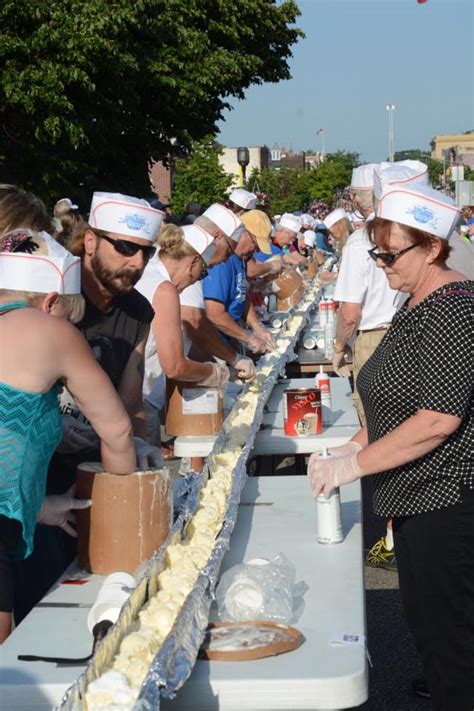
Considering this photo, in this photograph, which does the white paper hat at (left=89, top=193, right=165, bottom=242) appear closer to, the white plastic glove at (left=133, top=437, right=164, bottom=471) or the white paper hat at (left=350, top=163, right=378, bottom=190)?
the white plastic glove at (left=133, top=437, right=164, bottom=471)

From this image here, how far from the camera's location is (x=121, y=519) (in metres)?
2.99

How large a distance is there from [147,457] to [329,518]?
554 millimetres

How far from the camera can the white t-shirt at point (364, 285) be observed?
5977mm

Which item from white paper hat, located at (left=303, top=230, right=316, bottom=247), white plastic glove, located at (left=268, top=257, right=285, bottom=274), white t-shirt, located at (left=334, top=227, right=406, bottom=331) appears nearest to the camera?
white t-shirt, located at (left=334, top=227, right=406, bottom=331)

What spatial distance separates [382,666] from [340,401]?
1.64 metres

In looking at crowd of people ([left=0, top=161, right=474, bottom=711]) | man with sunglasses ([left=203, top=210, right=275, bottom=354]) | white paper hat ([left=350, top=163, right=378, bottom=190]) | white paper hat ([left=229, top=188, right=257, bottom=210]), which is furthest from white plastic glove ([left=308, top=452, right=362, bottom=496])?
white paper hat ([left=229, top=188, right=257, bottom=210])

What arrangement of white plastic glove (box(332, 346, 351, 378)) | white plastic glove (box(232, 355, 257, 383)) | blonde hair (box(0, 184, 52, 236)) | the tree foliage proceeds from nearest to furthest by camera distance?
blonde hair (box(0, 184, 52, 236)) < white plastic glove (box(232, 355, 257, 383)) < white plastic glove (box(332, 346, 351, 378)) < the tree foliage

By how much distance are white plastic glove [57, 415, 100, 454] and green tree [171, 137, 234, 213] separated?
1319 inches

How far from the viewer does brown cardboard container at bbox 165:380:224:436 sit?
502 cm

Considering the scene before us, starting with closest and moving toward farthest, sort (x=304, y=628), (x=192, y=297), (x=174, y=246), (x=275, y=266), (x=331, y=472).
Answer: (x=304, y=628), (x=331, y=472), (x=174, y=246), (x=192, y=297), (x=275, y=266)

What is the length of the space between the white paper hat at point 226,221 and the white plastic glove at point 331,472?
139 inches

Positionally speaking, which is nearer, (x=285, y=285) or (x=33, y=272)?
(x=33, y=272)

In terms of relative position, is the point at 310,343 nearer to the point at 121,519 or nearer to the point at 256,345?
the point at 256,345

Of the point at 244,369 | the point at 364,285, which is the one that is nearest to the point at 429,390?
the point at 364,285
